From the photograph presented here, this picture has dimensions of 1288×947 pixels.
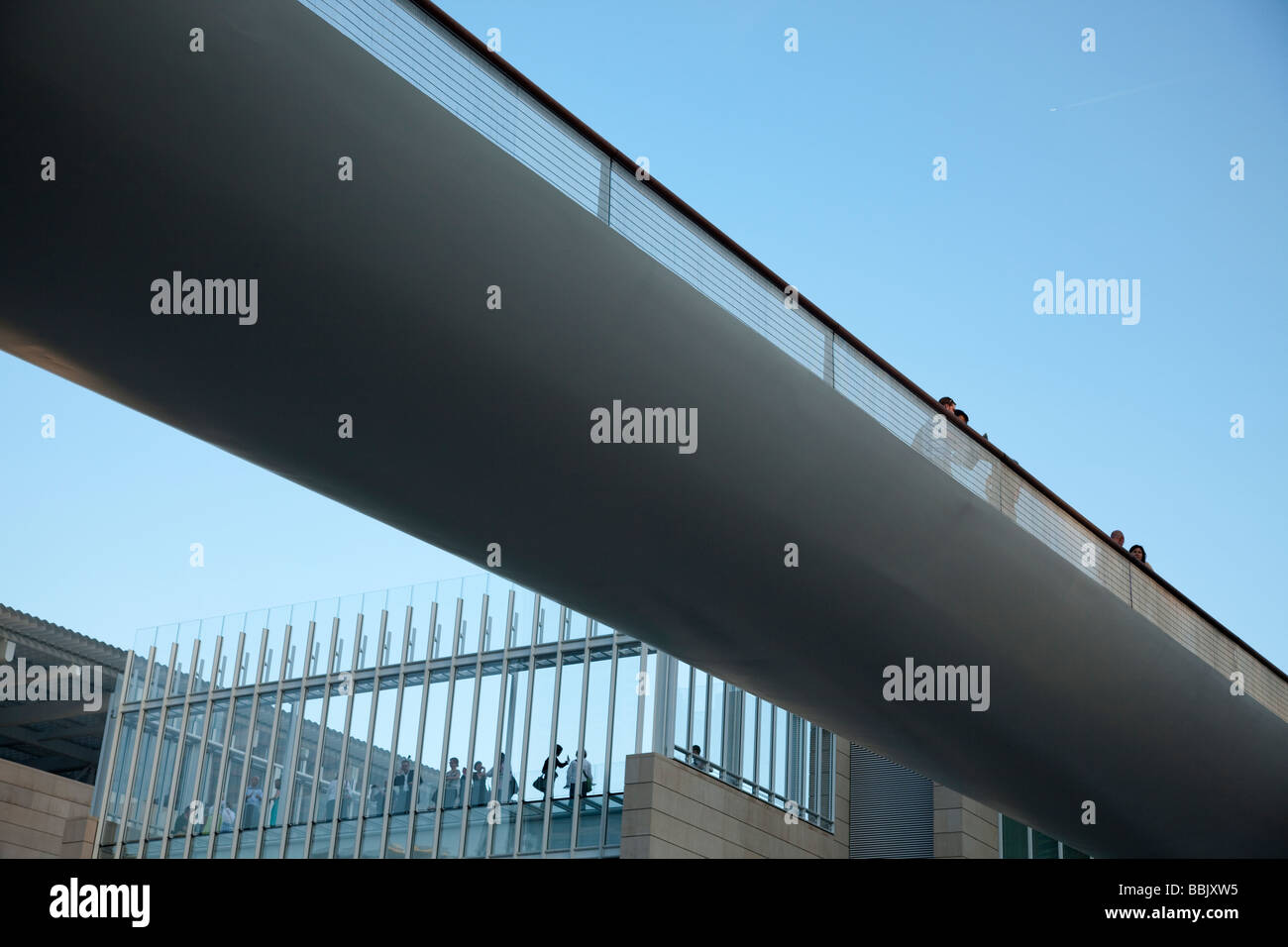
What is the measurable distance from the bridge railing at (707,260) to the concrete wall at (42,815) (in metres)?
19.0

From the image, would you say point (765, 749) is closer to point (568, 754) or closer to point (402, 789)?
point (568, 754)

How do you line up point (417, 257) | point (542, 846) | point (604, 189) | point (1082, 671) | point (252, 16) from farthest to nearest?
point (542, 846), point (1082, 671), point (604, 189), point (417, 257), point (252, 16)

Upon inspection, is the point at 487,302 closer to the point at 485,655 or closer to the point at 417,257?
the point at 417,257

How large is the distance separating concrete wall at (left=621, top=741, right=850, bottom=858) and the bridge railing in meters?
8.54

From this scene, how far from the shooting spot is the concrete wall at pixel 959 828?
22969 mm

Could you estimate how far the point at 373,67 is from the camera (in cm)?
772

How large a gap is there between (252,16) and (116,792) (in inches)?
1025

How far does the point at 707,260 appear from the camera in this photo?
33.3 feet

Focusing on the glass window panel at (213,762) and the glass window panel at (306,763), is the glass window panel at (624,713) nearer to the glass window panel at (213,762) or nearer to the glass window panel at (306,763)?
the glass window panel at (306,763)

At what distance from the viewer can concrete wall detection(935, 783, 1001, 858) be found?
75.4 ft

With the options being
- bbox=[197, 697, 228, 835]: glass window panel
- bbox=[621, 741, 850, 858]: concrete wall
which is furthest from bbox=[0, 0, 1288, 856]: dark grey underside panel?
bbox=[197, 697, 228, 835]: glass window panel
